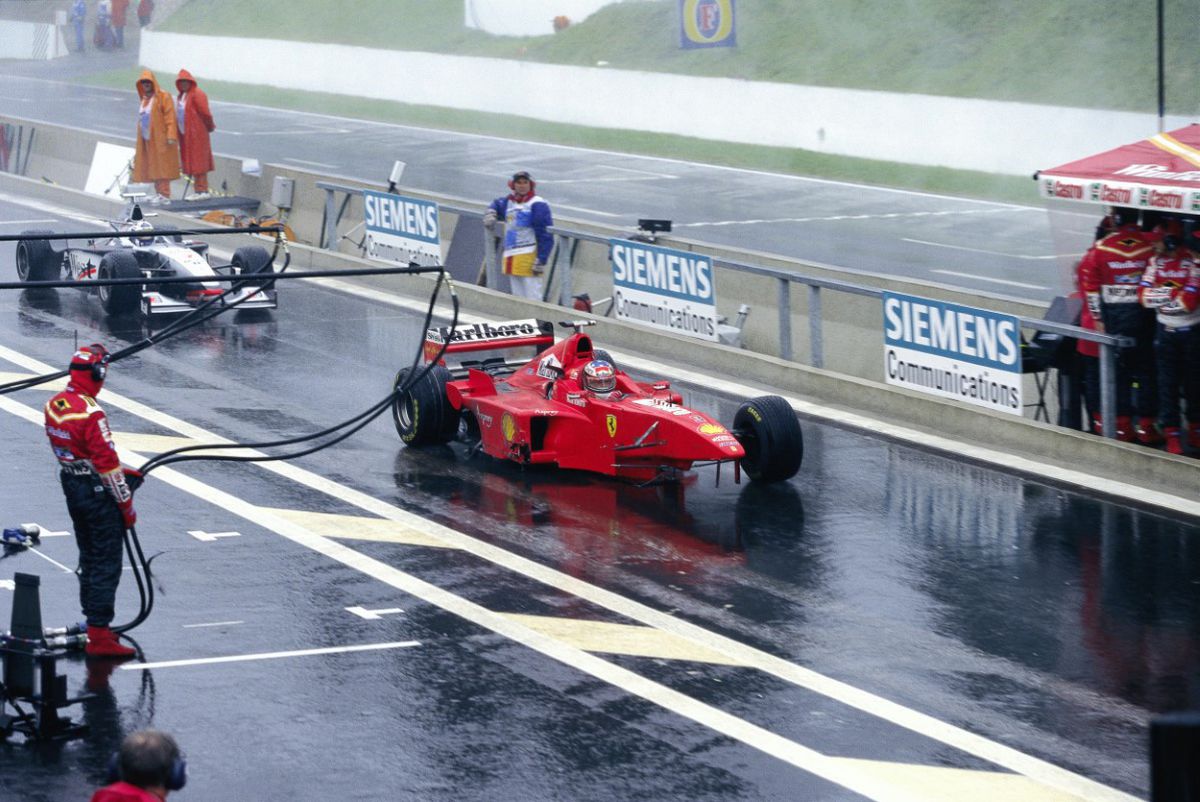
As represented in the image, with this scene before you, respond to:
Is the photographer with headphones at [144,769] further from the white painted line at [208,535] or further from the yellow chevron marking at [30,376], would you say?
the yellow chevron marking at [30,376]

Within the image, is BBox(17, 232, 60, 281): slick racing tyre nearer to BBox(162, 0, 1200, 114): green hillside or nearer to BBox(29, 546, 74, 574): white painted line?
BBox(29, 546, 74, 574): white painted line

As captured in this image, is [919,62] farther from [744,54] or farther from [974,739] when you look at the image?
[974,739]

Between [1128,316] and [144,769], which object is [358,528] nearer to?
[1128,316]

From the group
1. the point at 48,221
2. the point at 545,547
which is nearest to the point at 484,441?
the point at 545,547

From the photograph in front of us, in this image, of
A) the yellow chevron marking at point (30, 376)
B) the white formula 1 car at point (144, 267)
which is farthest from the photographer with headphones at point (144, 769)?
the white formula 1 car at point (144, 267)

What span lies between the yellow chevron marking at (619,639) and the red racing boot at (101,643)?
2466mm

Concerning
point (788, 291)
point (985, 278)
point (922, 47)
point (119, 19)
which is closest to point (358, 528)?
point (788, 291)

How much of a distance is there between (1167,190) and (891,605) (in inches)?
186

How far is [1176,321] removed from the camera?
14.3m

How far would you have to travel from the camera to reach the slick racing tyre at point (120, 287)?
2120 centimetres

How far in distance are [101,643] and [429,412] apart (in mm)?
5312

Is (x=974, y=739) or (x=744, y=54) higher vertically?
(x=744, y=54)

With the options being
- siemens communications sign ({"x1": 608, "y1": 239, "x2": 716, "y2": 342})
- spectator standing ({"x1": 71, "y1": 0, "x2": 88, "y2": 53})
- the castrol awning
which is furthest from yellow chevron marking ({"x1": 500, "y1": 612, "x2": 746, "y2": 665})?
spectator standing ({"x1": 71, "y1": 0, "x2": 88, "y2": 53})

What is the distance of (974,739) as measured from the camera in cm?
970
